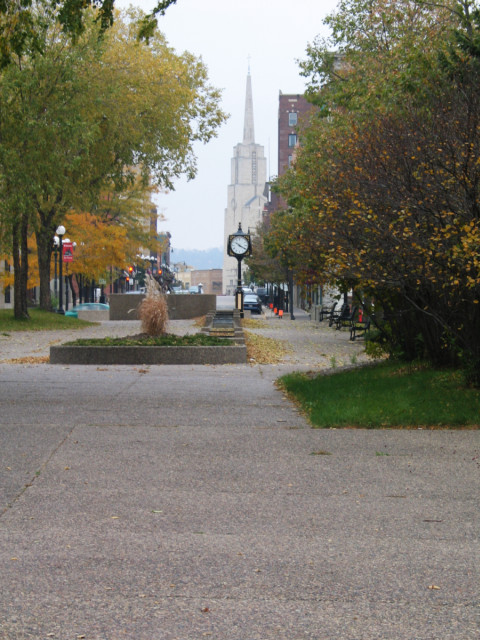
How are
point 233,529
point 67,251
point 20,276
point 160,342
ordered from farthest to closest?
point 67,251
point 20,276
point 160,342
point 233,529

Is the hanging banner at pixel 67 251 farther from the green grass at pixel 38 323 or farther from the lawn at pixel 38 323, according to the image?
the lawn at pixel 38 323

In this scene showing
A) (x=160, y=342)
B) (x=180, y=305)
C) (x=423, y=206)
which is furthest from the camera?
(x=180, y=305)

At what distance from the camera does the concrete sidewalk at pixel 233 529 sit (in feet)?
14.5

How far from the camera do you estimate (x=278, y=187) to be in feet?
122

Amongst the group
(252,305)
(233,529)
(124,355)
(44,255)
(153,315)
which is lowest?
(233,529)

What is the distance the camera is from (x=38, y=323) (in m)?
38.4

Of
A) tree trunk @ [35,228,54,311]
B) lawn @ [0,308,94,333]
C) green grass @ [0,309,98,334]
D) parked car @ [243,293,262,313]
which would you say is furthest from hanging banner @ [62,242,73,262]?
parked car @ [243,293,262,313]

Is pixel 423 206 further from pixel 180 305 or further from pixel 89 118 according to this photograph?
pixel 180 305

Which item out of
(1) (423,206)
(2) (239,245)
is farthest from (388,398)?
(2) (239,245)

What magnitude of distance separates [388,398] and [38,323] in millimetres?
28580

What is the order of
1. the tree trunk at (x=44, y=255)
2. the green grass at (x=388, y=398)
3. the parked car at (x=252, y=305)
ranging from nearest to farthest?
the green grass at (x=388, y=398) → the tree trunk at (x=44, y=255) → the parked car at (x=252, y=305)

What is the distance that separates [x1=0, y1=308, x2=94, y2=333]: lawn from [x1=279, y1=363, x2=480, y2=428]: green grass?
2249cm

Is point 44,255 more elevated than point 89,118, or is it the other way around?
point 89,118

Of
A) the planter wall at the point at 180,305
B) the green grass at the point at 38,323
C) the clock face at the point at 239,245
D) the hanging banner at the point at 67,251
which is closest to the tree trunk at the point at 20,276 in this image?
the green grass at the point at 38,323
